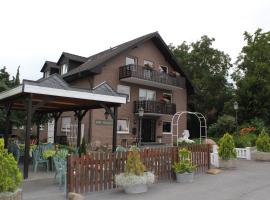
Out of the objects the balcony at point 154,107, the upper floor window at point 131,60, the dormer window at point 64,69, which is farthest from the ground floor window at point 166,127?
the dormer window at point 64,69

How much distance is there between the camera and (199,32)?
115 feet

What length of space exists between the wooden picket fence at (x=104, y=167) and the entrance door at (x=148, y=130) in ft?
49.4

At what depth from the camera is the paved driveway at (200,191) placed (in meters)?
7.00

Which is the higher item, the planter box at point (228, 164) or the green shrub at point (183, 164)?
the green shrub at point (183, 164)

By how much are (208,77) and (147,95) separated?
1133cm

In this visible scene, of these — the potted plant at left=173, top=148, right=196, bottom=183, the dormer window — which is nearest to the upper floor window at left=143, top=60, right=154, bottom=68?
the dormer window

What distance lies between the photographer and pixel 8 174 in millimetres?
4902

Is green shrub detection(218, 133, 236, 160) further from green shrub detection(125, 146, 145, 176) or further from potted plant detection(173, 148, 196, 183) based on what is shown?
green shrub detection(125, 146, 145, 176)

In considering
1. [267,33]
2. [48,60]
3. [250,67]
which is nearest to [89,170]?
[48,60]

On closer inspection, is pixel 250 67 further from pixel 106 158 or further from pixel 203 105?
pixel 106 158

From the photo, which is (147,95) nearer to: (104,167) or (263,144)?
(263,144)

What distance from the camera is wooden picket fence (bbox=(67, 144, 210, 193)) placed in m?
6.96

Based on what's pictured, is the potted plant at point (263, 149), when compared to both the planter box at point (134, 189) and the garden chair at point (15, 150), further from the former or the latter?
the garden chair at point (15, 150)

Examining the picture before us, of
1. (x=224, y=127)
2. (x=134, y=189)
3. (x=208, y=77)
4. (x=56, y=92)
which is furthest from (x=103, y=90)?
(x=208, y=77)
